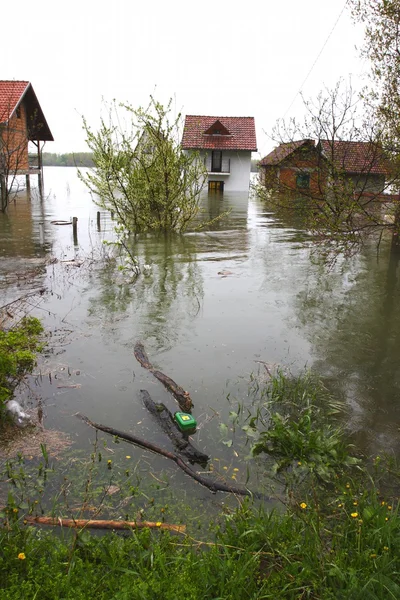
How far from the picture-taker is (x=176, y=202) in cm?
1495

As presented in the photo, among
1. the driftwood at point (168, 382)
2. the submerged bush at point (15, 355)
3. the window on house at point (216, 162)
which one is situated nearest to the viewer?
the submerged bush at point (15, 355)

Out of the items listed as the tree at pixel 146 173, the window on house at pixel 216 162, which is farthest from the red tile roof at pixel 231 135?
the tree at pixel 146 173

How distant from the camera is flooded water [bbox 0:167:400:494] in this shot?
5.00 metres

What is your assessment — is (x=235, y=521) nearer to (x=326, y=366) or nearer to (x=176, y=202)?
(x=326, y=366)

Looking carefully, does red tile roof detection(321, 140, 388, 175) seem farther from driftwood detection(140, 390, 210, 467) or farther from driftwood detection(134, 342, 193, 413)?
driftwood detection(140, 390, 210, 467)

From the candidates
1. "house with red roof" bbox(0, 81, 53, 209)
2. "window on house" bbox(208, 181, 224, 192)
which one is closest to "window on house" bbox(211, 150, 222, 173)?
"window on house" bbox(208, 181, 224, 192)

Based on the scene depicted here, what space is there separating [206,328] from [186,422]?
300 centimetres

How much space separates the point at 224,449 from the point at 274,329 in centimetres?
342

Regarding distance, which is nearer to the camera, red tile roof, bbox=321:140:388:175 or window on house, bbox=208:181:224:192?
red tile roof, bbox=321:140:388:175

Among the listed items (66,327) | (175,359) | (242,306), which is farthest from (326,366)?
(66,327)

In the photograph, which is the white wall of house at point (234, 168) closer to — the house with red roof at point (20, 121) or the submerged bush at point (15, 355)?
the house with red roof at point (20, 121)

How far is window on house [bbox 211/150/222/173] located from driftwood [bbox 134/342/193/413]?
1345 inches

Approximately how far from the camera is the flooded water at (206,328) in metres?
5.00

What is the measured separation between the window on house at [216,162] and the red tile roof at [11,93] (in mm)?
16542
